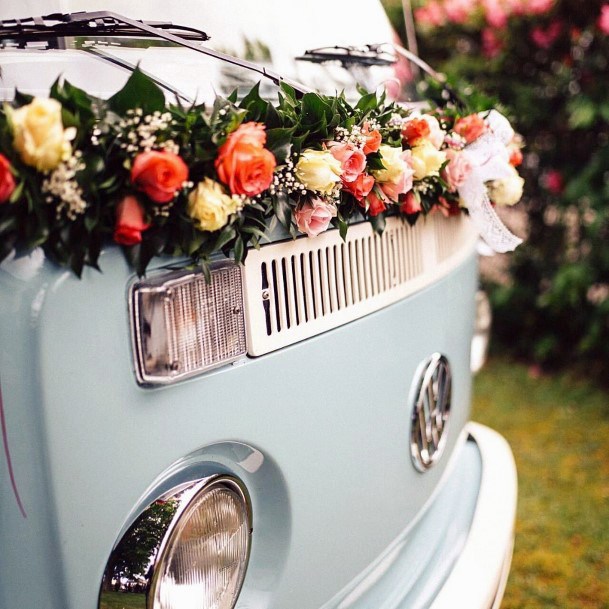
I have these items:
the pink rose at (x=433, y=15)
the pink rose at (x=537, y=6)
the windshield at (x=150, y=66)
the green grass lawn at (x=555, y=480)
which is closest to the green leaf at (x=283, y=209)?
the windshield at (x=150, y=66)

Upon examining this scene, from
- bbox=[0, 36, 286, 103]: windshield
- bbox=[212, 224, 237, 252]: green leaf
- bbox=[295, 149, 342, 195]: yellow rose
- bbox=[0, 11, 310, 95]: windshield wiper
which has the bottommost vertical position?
bbox=[212, 224, 237, 252]: green leaf

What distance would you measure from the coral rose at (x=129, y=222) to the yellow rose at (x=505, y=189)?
1145mm

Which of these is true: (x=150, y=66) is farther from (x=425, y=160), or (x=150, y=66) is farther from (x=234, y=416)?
(x=234, y=416)

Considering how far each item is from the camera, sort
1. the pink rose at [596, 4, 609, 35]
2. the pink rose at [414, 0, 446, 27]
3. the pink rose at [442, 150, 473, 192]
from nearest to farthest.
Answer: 1. the pink rose at [442, 150, 473, 192]
2. the pink rose at [596, 4, 609, 35]
3. the pink rose at [414, 0, 446, 27]

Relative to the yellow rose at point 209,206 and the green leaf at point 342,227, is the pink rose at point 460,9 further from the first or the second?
the yellow rose at point 209,206

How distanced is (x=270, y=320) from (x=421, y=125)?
24.5 inches

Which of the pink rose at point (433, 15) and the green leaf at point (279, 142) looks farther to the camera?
the pink rose at point (433, 15)

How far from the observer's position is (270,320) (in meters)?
1.20

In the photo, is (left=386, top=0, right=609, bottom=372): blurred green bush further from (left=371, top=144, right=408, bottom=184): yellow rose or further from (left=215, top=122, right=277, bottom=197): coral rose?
(left=215, top=122, right=277, bottom=197): coral rose

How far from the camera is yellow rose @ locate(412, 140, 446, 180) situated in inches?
60.0

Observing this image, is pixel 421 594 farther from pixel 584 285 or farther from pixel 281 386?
pixel 584 285

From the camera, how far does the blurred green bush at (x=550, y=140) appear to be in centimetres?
429

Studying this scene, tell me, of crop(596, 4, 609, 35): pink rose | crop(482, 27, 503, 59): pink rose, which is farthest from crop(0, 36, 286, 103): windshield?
crop(482, 27, 503, 59): pink rose

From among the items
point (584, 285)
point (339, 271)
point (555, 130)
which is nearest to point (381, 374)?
point (339, 271)
